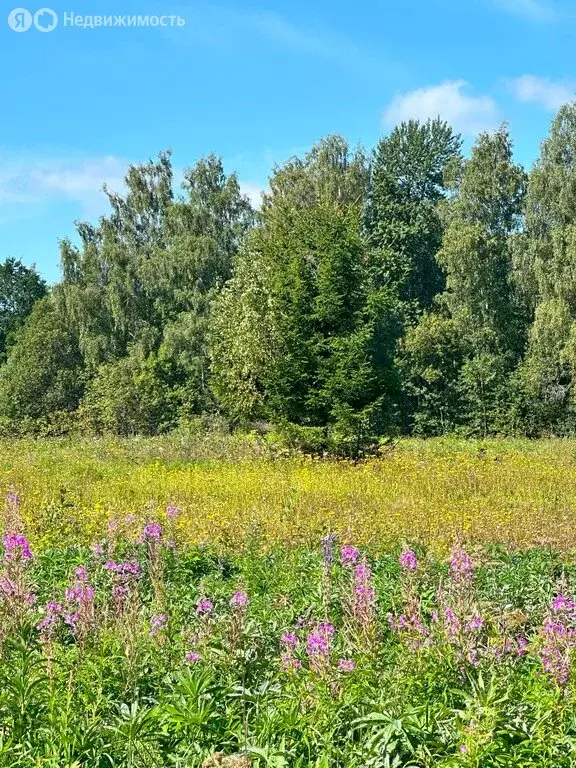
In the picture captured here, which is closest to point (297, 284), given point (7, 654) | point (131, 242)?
point (7, 654)

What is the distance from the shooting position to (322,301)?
18938mm

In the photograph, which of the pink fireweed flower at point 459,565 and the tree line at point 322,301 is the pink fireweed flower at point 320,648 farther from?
the tree line at point 322,301

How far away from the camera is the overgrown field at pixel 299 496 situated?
8211mm

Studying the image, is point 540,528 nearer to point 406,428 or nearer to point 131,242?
point 406,428

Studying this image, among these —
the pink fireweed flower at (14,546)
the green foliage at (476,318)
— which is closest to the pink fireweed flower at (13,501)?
the pink fireweed flower at (14,546)

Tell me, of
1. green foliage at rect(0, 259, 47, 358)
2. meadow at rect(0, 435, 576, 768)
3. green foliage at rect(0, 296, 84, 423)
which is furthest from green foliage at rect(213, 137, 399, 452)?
green foliage at rect(0, 259, 47, 358)

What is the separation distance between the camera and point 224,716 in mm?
2924

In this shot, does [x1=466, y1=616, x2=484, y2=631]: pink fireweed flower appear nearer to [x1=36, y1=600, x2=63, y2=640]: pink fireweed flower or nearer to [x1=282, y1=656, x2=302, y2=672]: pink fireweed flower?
[x1=282, y1=656, x2=302, y2=672]: pink fireweed flower

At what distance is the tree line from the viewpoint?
19.6m

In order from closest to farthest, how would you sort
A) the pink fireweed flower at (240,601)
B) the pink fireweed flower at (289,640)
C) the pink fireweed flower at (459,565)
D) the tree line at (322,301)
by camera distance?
the pink fireweed flower at (240,601) < the pink fireweed flower at (459,565) < the pink fireweed flower at (289,640) < the tree line at (322,301)

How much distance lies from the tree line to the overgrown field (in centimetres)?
349

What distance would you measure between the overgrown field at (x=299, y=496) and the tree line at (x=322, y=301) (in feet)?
11.5

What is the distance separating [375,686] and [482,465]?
1319 centimetres

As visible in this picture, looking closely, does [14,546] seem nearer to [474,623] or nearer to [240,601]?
[240,601]
